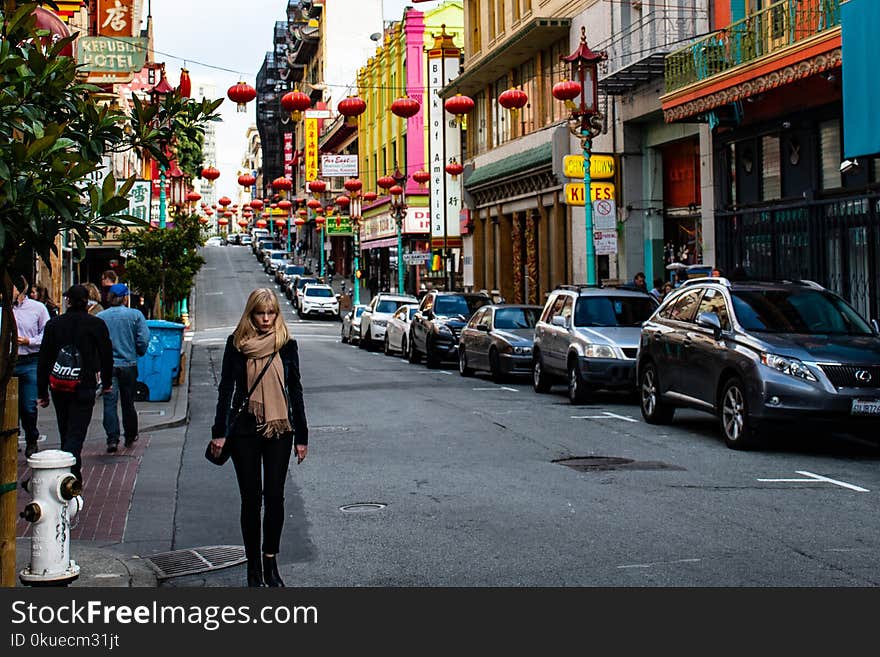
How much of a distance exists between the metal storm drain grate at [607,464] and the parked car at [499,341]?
33.5 feet

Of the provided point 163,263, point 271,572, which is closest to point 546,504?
point 271,572

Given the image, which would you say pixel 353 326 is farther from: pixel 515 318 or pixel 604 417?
pixel 604 417

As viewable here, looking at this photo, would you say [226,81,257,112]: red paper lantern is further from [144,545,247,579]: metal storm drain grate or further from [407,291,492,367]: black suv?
[144,545,247,579]: metal storm drain grate

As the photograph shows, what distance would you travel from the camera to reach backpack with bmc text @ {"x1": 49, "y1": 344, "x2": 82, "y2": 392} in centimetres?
1110

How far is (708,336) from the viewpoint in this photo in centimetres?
1434

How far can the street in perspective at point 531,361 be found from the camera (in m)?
7.22

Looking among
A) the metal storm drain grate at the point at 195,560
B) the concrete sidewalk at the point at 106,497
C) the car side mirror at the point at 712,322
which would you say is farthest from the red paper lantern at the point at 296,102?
the metal storm drain grate at the point at 195,560

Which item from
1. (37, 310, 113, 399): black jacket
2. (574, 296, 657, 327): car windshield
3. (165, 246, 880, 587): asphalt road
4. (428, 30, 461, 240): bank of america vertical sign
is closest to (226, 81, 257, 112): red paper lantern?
(574, 296, 657, 327): car windshield

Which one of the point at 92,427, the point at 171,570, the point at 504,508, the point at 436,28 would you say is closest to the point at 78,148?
the point at 171,570

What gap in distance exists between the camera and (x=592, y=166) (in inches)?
1197

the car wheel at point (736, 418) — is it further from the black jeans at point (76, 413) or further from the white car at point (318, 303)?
the white car at point (318, 303)

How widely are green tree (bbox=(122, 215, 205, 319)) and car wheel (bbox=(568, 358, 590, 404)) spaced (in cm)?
1264

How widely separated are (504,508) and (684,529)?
163 cm

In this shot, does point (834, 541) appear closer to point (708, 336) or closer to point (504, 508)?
point (504, 508)
